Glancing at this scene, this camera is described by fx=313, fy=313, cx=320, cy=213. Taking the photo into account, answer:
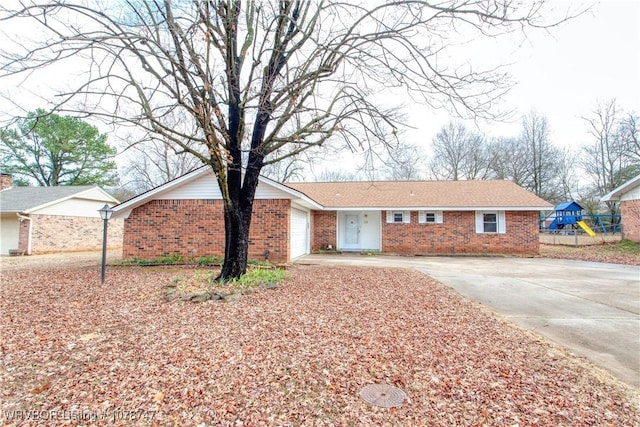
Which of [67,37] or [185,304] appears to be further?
[185,304]

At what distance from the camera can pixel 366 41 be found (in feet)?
19.7

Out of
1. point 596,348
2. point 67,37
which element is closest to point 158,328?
point 67,37

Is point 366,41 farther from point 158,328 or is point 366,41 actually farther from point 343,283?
point 158,328

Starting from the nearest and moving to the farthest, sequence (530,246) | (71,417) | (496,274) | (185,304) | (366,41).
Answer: (71,417) → (185,304) → (366,41) → (496,274) → (530,246)

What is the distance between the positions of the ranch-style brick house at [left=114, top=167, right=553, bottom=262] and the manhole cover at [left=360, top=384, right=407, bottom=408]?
8.50 m

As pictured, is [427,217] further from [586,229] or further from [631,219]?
[586,229]

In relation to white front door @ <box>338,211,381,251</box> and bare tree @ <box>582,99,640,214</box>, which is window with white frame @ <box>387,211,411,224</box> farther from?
bare tree @ <box>582,99,640,214</box>

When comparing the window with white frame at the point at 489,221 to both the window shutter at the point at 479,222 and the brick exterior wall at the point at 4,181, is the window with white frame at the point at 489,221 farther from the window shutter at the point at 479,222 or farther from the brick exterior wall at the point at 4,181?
the brick exterior wall at the point at 4,181

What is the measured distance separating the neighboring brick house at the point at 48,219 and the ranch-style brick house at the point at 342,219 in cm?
843

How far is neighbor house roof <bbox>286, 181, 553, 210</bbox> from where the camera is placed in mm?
14781

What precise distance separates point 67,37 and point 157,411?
6.04 m

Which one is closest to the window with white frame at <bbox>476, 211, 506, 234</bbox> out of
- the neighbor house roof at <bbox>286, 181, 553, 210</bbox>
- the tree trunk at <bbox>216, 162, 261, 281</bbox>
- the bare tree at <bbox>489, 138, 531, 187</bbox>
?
the neighbor house roof at <bbox>286, 181, 553, 210</bbox>

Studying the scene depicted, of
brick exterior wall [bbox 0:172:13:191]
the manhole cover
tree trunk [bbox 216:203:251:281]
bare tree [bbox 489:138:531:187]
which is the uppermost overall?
bare tree [bbox 489:138:531:187]

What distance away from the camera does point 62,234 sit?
56.9 ft
